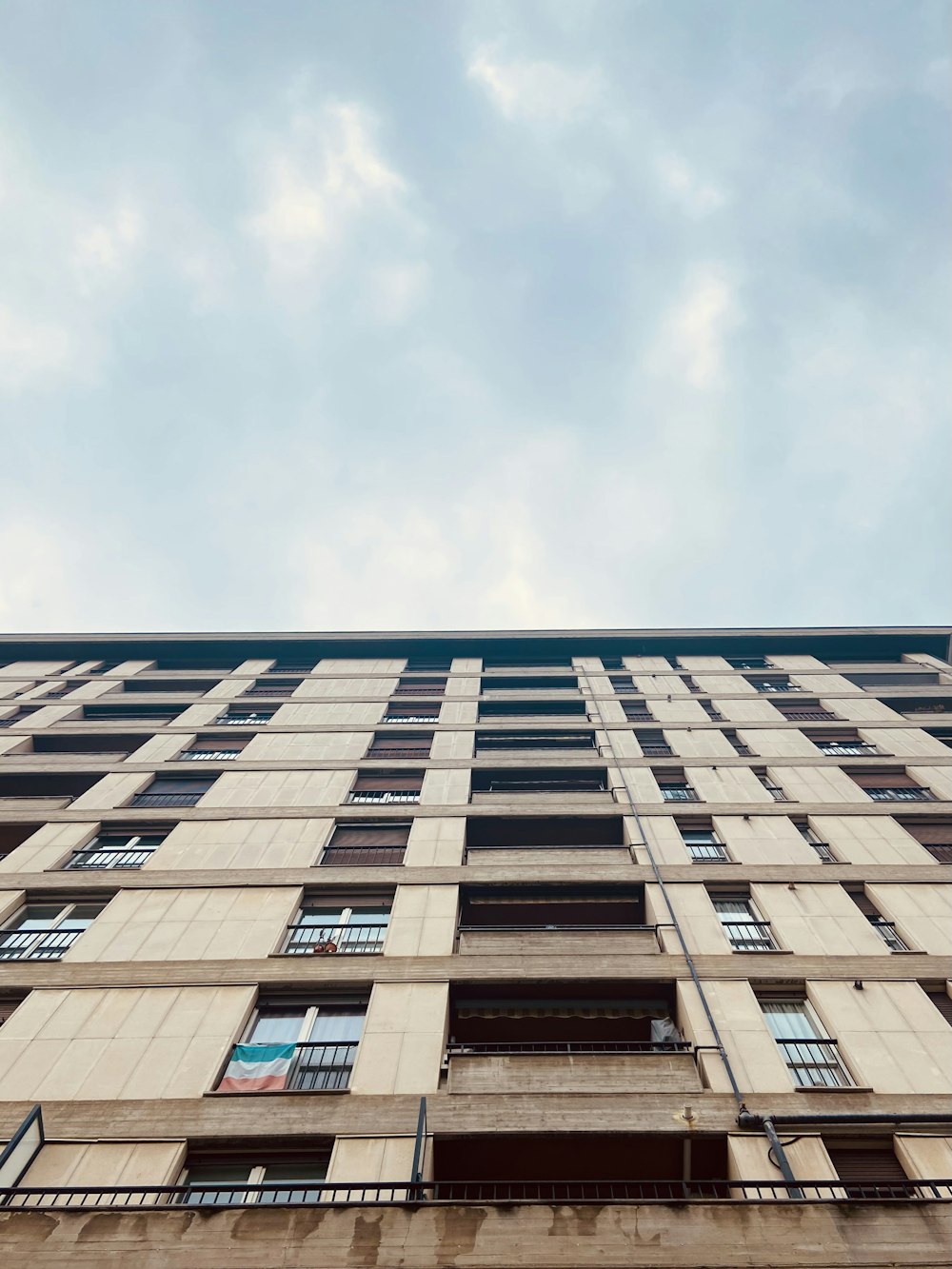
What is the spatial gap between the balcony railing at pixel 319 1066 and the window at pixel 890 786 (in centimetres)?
1737

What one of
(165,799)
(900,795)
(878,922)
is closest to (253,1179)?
(165,799)

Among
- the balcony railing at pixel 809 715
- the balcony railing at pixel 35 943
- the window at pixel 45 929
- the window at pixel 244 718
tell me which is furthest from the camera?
the balcony railing at pixel 809 715

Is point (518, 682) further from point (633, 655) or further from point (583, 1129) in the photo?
point (583, 1129)

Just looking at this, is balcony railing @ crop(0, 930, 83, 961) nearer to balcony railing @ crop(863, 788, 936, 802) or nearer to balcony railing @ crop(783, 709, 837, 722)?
balcony railing @ crop(863, 788, 936, 802)

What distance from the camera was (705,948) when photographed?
1563cm

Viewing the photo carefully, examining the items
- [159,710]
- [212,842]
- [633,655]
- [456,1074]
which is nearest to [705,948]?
[456,1074]

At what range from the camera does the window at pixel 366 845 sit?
63.5 ft

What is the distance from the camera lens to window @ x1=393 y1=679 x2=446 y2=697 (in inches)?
1233

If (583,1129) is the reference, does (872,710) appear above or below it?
above

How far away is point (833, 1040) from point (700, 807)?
26.3 feet

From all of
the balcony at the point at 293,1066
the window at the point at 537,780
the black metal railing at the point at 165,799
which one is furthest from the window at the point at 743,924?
the black metal railing at the point at 165,799

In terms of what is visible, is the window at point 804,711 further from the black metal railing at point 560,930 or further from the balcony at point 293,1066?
the balcony at point 293,1066

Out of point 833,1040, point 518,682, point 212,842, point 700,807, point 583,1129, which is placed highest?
point 518,682

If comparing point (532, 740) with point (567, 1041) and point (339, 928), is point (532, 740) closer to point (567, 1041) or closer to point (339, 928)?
point (339, 928)
